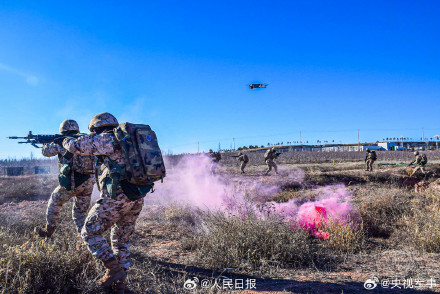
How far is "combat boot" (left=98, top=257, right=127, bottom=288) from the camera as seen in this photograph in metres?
2.89

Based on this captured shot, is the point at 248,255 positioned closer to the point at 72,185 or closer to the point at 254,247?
the point at 254,247

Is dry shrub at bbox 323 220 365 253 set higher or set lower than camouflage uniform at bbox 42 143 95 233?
lower

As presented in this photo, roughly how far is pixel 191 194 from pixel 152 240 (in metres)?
5.45

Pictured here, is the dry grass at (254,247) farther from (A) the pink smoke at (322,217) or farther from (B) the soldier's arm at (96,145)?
(B) the soldier's arm at (96,145)

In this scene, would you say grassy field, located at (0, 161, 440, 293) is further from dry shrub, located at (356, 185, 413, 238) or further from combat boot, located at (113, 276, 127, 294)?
combat boot, located at (113, 276, 127, 294)

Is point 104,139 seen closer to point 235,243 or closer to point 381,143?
point 235,243

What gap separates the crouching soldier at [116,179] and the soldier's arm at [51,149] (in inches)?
64.3

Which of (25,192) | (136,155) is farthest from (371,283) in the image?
(25,192)

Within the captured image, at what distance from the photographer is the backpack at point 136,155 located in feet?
9.86

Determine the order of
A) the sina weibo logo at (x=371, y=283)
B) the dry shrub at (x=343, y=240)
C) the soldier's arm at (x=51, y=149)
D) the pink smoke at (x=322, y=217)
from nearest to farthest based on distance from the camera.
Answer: the sina weibo logo at (x=371, y=283) < the soldier's arm at (x=51, y=149) < the dry shrub at (x=343, y=240) < the pink smoke at (x=322, y=217)

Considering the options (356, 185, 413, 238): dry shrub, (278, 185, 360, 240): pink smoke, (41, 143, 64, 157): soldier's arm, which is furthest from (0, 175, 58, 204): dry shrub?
(356, 185, 413, 238): dry shrub

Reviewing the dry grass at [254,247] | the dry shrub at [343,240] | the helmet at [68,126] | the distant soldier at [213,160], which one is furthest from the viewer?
the distant soldier at [213,160]

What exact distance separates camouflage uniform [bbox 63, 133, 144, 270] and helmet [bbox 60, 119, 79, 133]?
6.59ft

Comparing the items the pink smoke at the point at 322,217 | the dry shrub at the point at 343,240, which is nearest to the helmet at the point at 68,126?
the pink smoke at the point at 322,217
